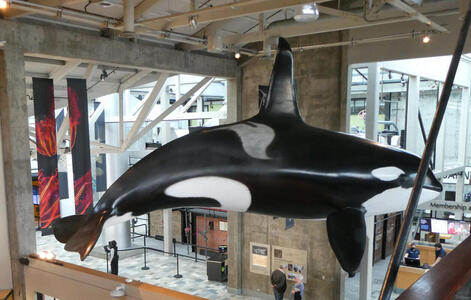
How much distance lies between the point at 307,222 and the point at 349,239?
7.43 m

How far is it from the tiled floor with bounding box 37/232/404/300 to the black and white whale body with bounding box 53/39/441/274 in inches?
343

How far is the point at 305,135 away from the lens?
292cm

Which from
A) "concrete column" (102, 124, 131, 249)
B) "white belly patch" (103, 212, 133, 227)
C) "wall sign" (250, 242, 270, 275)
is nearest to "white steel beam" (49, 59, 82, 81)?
"white belly patch" (103, 212, 133, 227)

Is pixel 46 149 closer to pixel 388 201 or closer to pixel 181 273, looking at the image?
pixel 388 201

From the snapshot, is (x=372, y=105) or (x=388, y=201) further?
(x=372, y=105)

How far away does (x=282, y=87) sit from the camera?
10.9 feet

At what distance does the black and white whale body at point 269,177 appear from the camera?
2.78m

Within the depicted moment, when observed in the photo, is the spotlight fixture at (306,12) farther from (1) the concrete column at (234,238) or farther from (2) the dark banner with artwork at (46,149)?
(1) the concrete column at (234,238)

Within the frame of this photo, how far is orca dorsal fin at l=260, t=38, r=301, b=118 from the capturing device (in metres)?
3.21

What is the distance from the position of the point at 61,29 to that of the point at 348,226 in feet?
22.1

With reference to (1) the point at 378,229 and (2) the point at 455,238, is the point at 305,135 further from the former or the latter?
Result: (2) the point at 455,238

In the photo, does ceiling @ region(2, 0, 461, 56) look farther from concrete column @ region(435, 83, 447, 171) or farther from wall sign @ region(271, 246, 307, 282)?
concrete column @ region(435, 83, 447, 171)

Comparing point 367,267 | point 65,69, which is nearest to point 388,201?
point 367,267

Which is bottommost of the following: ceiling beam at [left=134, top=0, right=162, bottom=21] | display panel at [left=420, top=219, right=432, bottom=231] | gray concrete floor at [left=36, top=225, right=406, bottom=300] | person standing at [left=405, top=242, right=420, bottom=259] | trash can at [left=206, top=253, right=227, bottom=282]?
gray concrete floor at [left=36, top=225, right=406, bottom=300]
